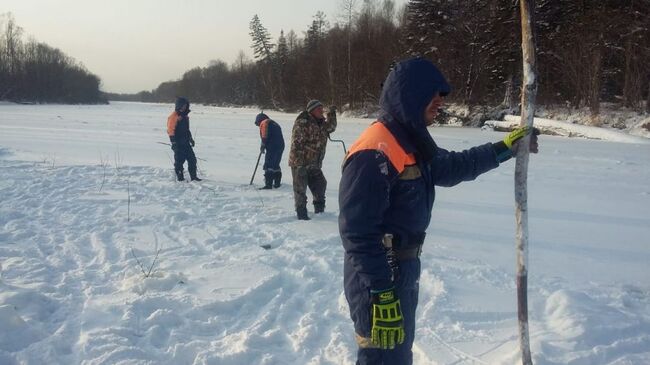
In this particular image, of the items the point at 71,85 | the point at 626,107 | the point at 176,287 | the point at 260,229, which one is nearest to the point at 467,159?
the point at 176,287

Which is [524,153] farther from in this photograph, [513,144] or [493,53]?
[493,53]

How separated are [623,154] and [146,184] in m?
14.5

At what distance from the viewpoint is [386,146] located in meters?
2.19

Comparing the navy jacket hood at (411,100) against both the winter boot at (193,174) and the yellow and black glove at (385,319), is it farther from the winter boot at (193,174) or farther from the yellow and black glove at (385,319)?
the winter boot at (193,174)

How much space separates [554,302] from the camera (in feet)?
13.1

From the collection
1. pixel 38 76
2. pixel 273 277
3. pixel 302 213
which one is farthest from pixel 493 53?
pixel 38 76

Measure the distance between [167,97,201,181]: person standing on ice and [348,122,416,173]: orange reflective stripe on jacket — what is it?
9.05 metres

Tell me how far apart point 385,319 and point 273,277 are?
113 inches

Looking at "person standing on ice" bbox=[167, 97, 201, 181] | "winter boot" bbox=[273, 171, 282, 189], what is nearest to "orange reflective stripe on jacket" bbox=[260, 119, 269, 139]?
"winter boot" bbox=[273, 171, 282, 189]

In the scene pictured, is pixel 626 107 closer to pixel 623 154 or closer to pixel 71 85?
pixel 623 154

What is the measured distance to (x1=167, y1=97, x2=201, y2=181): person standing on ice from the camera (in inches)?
417

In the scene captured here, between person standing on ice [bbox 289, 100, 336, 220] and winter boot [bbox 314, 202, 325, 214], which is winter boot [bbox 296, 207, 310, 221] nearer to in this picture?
person standing on ice [bbox 289, 100, 336, 220]

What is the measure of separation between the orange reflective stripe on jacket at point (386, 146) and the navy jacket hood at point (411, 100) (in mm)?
44

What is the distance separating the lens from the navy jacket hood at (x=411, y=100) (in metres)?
2.26
